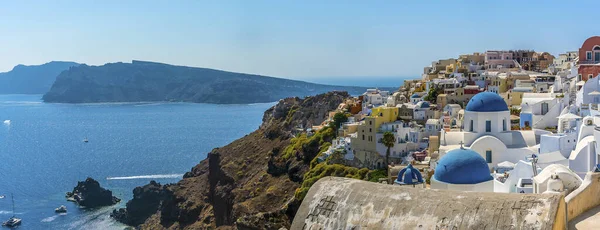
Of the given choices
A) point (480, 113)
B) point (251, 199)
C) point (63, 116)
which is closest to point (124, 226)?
point (251, 199)

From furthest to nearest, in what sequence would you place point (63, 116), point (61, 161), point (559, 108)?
Result: point (63, 116) < point (61, 161) < point (559, 108)

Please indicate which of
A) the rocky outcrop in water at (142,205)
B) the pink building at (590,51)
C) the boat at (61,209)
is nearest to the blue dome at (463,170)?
the pink building at (590,51)

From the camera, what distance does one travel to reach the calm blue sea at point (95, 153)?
62250mm

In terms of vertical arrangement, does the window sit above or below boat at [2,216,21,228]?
above

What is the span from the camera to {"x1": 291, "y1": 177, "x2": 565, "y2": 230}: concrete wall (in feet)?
30.0

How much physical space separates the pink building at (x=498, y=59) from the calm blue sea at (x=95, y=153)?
3535 cm

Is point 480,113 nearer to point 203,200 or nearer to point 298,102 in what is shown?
point 203,200

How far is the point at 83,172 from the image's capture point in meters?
81.4

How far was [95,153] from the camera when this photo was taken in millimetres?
100250

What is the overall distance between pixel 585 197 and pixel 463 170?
10.1 m

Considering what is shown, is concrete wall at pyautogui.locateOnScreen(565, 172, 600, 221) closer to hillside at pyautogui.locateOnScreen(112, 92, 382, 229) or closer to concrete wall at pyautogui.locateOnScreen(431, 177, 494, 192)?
concrete wall at pyautogui.locateOnScreen(431, 177, 494, 192)

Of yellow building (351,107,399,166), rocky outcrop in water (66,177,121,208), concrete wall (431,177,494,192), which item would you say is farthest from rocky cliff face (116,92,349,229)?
concrete wall (431,177,494,192)

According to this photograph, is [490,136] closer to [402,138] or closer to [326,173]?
[402,138]

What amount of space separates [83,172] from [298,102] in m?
29.9
